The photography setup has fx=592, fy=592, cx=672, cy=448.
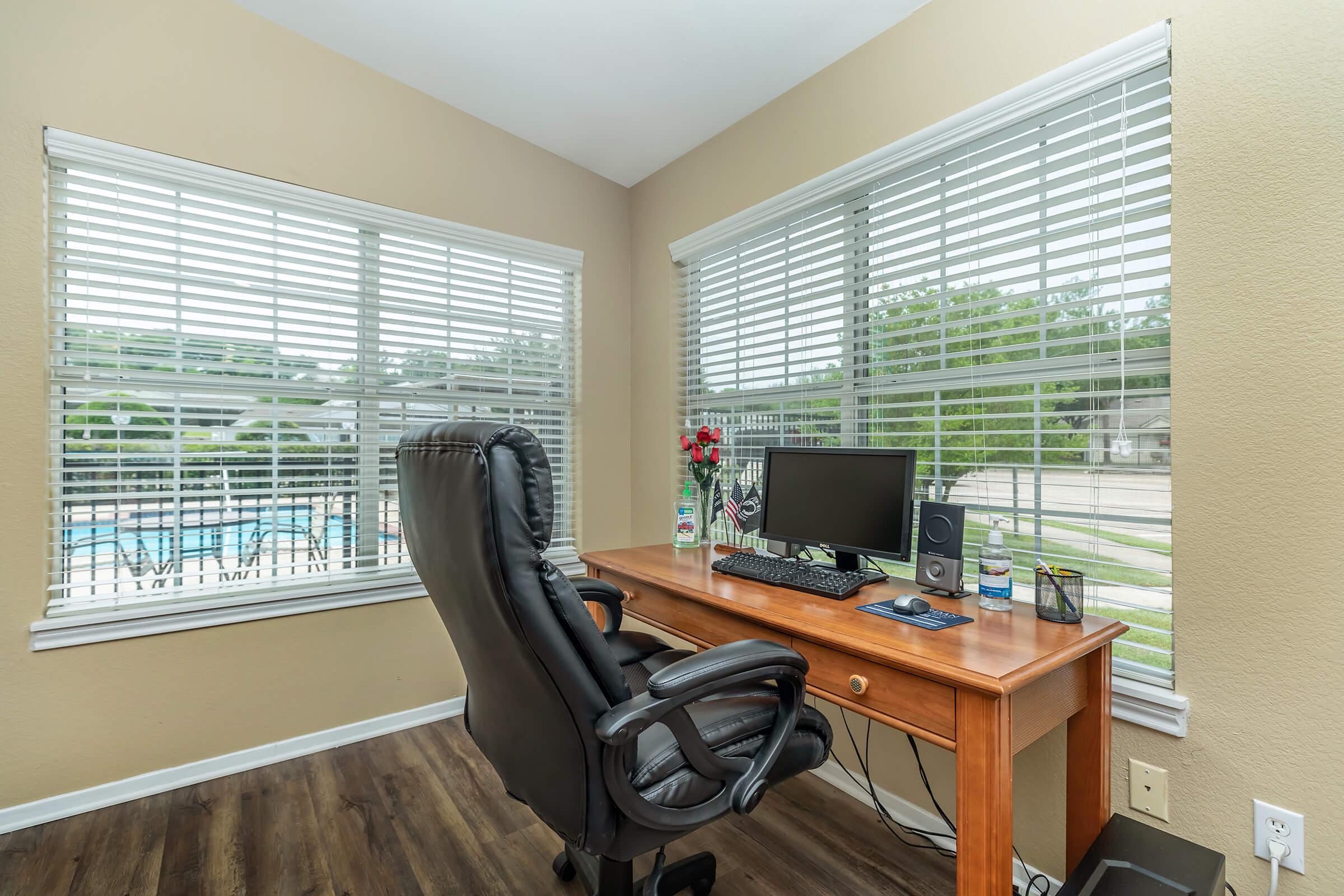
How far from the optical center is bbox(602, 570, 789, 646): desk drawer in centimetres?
157

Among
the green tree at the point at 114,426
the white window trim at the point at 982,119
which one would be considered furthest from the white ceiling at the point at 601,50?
the green tree at the point at 114,426

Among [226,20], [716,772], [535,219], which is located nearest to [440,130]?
[535,219]

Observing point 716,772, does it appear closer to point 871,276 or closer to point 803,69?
point 871,276

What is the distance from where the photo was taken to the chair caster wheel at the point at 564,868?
165 centimetres

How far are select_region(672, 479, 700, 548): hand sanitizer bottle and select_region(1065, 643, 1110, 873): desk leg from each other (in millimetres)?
1359

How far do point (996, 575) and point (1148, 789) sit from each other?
0.59 m

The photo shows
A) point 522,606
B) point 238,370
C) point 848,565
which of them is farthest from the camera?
point 238,370

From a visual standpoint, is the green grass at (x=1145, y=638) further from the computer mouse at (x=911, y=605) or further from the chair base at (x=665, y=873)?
the chair base at (x=665, y=873)

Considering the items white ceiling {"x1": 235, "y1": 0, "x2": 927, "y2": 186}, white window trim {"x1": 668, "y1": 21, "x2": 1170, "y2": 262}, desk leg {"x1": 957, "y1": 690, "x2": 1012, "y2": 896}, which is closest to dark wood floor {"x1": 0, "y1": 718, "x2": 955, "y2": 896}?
desk leg {"x1": 957, "y1": 690, "x2": 1012, "y2": 896}

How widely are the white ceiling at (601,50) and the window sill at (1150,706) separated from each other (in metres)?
2.07

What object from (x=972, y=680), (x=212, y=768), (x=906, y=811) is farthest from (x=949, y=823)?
(x=212, y=768)

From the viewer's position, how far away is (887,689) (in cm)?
124

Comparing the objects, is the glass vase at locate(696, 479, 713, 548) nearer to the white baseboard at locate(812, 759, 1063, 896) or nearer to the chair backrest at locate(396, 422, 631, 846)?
the white baseboard at locate(812, 759, 1063, 896)

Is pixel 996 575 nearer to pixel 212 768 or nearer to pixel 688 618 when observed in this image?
pixel 688 618
